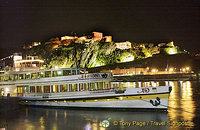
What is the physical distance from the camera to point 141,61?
4441 inches

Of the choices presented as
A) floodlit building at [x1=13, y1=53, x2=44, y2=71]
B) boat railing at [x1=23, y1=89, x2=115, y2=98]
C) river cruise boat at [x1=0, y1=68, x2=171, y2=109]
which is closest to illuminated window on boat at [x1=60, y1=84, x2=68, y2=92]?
river cruise boat at [x1=0, y1=68, x2=171, y2=109]

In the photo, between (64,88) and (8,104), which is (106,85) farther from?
(8,104)

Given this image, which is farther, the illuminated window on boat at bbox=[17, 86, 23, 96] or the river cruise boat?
the illuminated window on boat at bbox=[17, 86, 23, 96]

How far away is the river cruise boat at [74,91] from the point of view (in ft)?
70.7

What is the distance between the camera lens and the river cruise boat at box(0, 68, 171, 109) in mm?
21547

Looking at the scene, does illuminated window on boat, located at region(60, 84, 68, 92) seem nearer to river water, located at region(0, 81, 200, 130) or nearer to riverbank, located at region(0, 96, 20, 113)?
river water, located at region(0, 81, 200, 130)

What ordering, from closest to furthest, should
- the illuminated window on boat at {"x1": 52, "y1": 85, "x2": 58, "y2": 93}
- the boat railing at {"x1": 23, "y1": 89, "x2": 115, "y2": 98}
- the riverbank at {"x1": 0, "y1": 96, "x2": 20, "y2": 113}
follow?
the boat railing at {"x1": 23, "y1": 89, "x2": 115, "y2": 98} → the riverbank at {"x1": 0, "y1": 96, "x2": 20, "y2": 113} → the illuminated window on boat at {"x1": 52, "y1": 85, "x2": 58, "y2": 93}

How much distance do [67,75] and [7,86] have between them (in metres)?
9.83

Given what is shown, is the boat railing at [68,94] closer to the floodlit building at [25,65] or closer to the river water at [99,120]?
the river water at [99,120]

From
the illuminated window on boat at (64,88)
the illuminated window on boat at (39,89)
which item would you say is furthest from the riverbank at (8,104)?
the illuminated window on boat at (64,88)

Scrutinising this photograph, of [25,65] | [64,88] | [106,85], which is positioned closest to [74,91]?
[64,88]

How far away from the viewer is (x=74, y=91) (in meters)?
24.9

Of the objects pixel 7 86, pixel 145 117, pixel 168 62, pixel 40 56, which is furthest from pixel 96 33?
pixel 145 117

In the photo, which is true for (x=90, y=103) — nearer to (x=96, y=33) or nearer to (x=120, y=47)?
(x=120, y=47)
